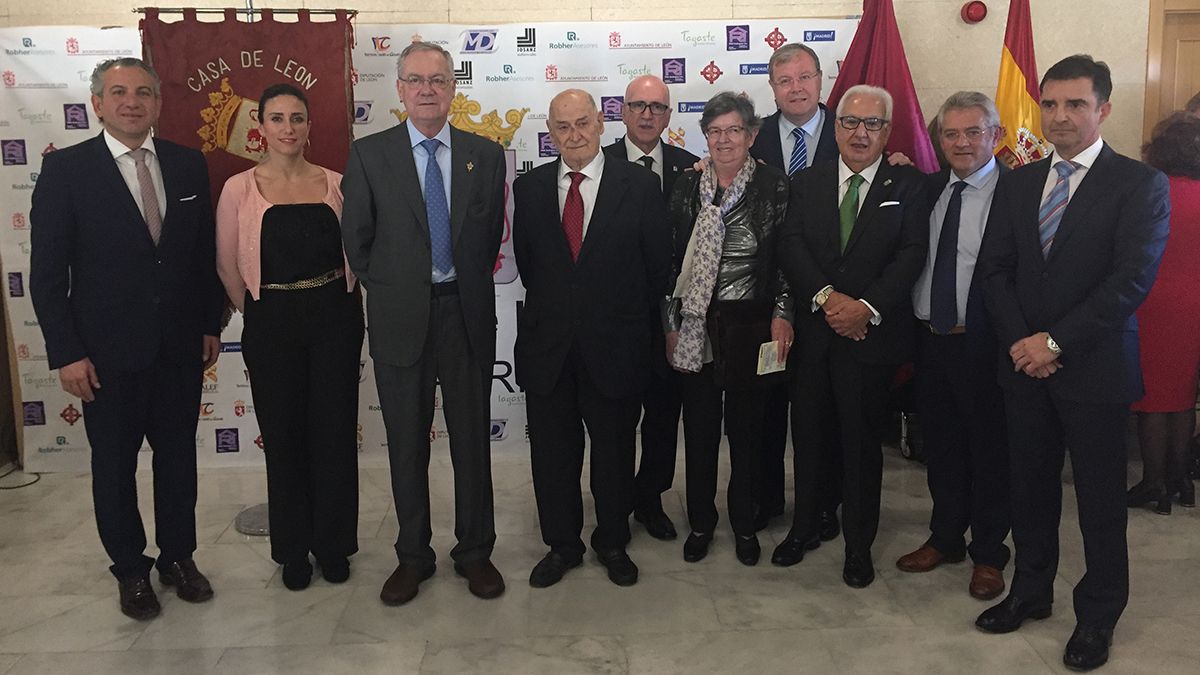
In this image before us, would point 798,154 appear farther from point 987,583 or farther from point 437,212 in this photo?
point 987,583

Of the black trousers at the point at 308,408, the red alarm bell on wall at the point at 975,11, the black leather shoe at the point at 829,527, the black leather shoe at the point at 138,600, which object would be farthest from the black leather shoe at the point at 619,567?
the red alarm bell on wall at the point at 975,11

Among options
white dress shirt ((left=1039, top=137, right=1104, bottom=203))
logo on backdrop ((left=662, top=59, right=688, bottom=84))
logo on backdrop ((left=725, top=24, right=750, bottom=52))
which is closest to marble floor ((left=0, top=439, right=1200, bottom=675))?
white dress shirt ((left=1039, top=137, right=1104, bottom=203))

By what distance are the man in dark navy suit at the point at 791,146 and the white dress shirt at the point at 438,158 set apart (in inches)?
49.1

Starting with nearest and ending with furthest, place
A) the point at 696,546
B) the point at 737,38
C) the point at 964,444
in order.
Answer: the point at 964,444 → the point at 696,546 → the point at 737,38

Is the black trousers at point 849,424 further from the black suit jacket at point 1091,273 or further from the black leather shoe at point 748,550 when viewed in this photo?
the black suit jacket at point 1091,273

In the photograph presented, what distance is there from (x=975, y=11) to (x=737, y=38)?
3.96 ft

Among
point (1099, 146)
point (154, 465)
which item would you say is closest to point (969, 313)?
point (1099, 146)

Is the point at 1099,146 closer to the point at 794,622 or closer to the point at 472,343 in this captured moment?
the point at 794,622

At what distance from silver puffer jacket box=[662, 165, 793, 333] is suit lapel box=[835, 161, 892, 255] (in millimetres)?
261

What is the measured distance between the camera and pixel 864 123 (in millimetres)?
3057

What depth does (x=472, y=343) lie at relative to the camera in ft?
10.1

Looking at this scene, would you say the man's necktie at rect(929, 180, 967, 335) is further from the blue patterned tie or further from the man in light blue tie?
the blue patterned tie

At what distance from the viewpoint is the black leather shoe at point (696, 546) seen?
346 cm

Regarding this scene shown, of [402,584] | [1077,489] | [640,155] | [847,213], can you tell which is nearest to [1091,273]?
[1077,489]
